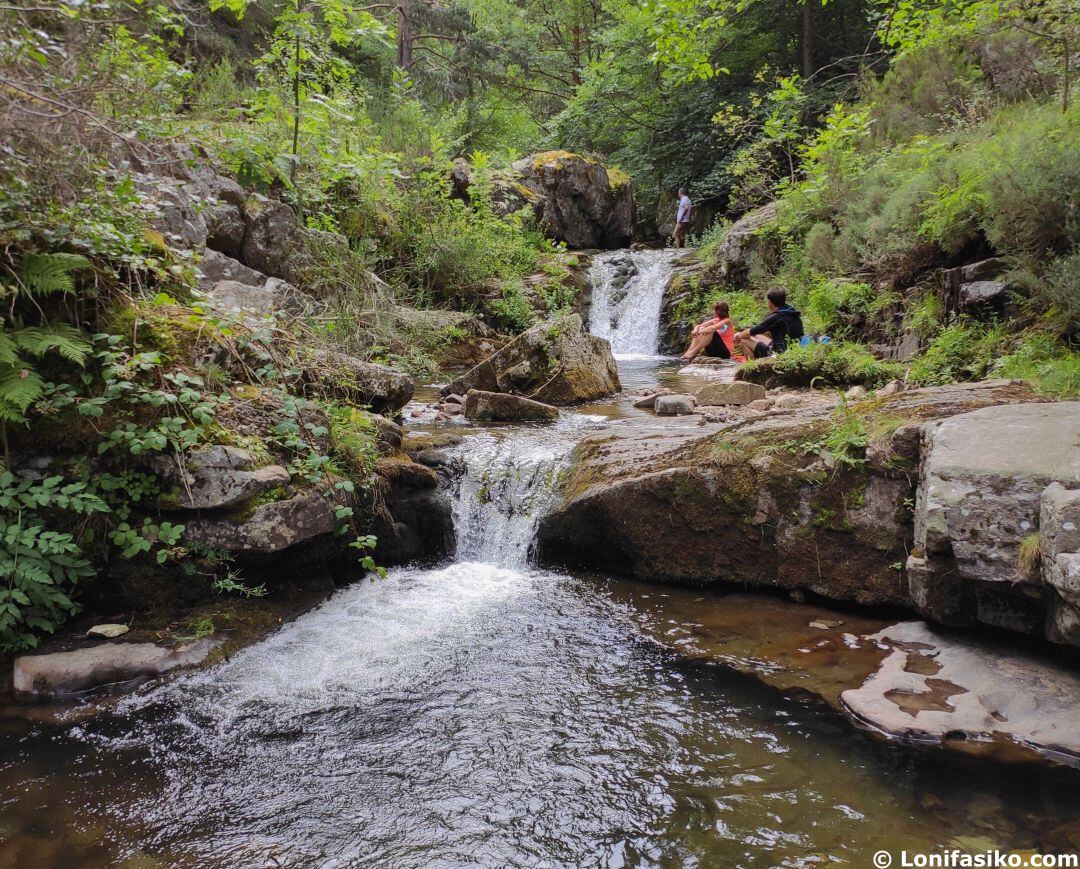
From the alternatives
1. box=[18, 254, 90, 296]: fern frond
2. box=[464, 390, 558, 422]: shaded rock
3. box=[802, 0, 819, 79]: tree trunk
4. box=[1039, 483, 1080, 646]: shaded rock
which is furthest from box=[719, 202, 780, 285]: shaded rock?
box=[18, 254, 90, 296]: fern frond

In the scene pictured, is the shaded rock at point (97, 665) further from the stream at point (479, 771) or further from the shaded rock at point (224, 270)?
the shaded rock at point (224, 270)

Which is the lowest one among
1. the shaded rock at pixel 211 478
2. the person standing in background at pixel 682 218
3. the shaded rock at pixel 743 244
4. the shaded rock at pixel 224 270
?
the shaded rock at pixel 211 478

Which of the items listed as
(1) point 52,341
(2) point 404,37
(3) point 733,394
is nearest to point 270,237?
(1) point 52,341

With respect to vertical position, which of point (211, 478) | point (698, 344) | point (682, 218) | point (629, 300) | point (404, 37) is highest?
point (404, 37)

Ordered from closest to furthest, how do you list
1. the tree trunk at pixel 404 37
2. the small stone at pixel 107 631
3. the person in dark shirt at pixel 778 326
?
the small stone at pixel 107 631, the person in dark shirt at pixel 778 326, the tree trunk at pixel 404 37

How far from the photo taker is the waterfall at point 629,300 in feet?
49.5

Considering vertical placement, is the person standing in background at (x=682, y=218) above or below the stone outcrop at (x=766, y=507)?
Answer: above

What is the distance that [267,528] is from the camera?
4.29 meters

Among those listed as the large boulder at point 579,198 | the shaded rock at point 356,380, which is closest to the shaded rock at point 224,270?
the shaded rock at point 356,380

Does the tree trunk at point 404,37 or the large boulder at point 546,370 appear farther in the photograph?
the tree trunk at point 404,37

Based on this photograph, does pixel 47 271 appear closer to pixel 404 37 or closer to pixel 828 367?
pixel 828 367

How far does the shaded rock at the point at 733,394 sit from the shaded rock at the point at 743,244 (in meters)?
7.25

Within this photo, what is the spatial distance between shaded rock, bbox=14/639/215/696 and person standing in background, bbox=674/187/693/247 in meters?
18.7

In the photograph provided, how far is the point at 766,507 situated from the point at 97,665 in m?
4.43
